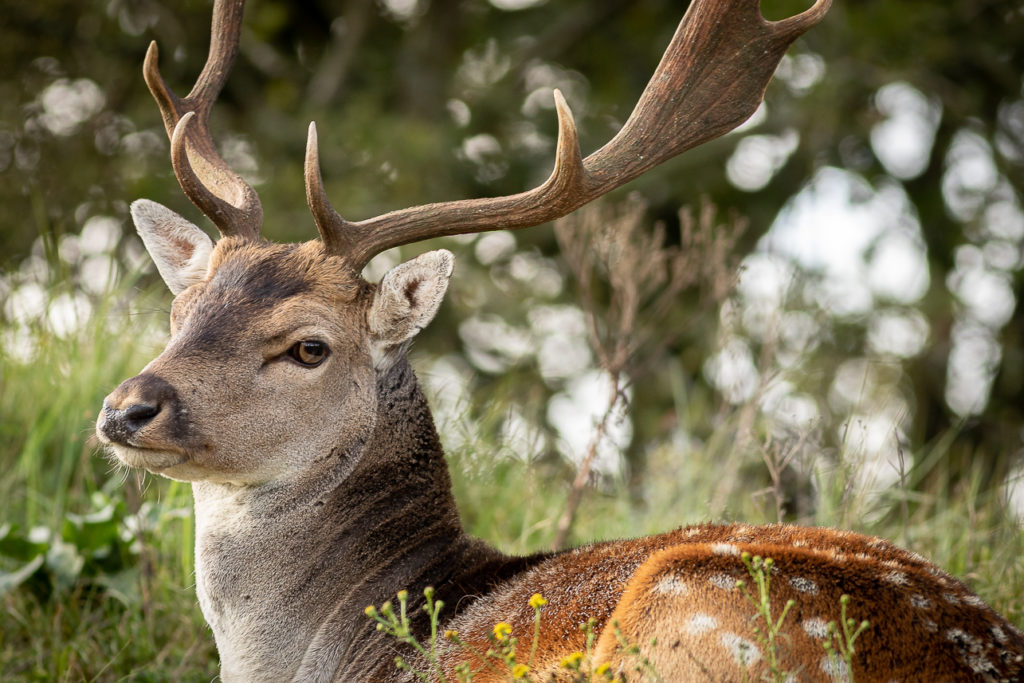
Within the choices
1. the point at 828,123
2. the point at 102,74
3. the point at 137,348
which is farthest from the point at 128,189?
the point at 828,123

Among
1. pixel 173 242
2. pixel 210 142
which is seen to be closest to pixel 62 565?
pixel 173 242

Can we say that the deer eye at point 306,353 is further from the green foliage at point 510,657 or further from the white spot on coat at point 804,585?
the white spot on coat at point 804,585

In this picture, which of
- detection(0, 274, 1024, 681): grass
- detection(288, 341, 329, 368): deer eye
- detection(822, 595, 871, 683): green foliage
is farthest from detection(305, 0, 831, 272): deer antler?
detection(822, 595, 871, 683): green foliage

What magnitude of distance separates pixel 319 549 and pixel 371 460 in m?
0.35

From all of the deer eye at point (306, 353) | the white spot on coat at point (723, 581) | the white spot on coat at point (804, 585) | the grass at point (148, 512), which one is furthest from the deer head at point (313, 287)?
the white spot on coat at point (804, 585)

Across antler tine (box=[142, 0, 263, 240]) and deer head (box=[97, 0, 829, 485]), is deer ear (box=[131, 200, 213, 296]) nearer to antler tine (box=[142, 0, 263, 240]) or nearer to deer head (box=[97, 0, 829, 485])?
deer head (box=[97, 0, 829, 485])

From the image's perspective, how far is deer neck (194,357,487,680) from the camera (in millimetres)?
3850

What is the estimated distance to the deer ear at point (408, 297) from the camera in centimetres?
411

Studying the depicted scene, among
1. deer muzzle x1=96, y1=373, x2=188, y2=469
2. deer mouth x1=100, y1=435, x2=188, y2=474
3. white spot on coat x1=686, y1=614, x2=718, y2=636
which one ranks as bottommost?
white spot on coat x1=686, y1=614, x2=718, y2=636

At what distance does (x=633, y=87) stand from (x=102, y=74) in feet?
18.1

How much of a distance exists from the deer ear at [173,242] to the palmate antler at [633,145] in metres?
0.21

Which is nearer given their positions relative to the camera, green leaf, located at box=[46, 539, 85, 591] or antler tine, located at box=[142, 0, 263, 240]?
antler tine, located at box=[142, 0, 263, 240]

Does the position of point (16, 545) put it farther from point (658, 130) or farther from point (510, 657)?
point (658, 130)

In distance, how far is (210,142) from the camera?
16.1 ft
